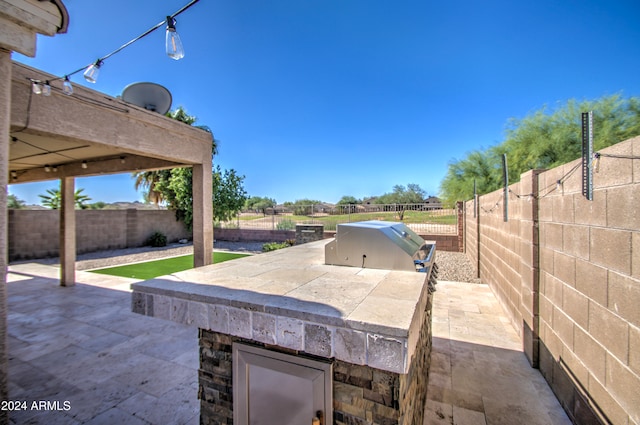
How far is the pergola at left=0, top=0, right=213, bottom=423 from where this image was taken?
2334 mm

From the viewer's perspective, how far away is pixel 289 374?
1410 mm

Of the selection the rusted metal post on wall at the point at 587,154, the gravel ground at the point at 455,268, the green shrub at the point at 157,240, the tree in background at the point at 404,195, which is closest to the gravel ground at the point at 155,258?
the gravel ground at the point at 455,268

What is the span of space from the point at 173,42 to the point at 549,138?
1322cm

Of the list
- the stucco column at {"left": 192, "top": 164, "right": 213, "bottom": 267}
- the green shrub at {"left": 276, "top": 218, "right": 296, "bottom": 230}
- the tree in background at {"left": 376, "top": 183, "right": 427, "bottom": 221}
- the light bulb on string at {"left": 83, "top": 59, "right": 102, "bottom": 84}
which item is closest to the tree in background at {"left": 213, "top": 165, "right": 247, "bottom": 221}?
the green shrub at {"left": 276, "top": 218, "right": 296, "bottom": 230}

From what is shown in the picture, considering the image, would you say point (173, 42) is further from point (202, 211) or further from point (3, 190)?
point (202, 211)

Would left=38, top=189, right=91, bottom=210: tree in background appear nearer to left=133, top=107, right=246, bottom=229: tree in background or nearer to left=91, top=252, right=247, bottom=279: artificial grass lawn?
left=133, top=107, right=246, bottom=229: tree in background

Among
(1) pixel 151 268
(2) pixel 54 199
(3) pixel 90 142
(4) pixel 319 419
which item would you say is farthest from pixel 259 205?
(4) pixel 319 419

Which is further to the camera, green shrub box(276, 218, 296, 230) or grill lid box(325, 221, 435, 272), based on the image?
green shrub box(276, 218, 296, 230)

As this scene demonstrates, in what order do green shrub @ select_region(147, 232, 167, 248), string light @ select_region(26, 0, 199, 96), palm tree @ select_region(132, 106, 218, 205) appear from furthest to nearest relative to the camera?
palm tree @ select_region(132, 106, 218, 205), green shrub @ select_region(147, 232, 167, 248), string light @ select_region(26, 0, 199, 96)

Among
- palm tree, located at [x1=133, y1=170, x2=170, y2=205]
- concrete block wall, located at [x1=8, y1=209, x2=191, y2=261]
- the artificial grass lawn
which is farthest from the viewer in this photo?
palm tree, located at [x1=133, y1=170, x2=170, y2=205]

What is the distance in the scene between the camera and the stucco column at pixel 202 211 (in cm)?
503

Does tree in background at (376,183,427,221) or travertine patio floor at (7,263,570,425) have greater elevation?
tree in background at (376,183,427,221)

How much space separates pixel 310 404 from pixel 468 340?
3.60 m

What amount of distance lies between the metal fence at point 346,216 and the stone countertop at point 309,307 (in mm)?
9702
